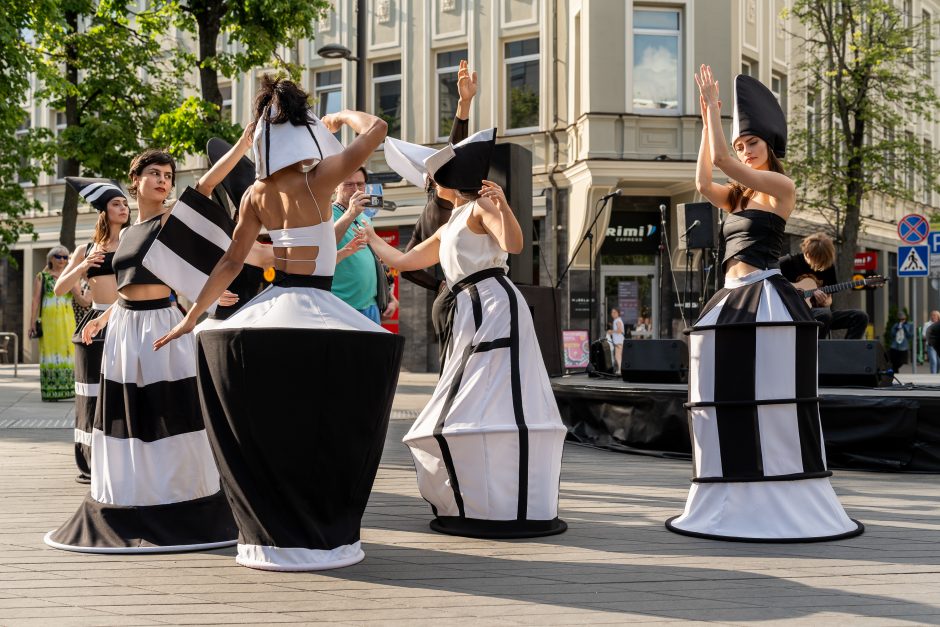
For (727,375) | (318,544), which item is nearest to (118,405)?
(318,544)

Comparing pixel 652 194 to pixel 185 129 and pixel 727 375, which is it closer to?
pixel 185 129

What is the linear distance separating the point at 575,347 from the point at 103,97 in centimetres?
1008

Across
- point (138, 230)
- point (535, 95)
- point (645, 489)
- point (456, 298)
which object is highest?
point (535, 95)

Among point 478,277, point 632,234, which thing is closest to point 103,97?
point 632,234

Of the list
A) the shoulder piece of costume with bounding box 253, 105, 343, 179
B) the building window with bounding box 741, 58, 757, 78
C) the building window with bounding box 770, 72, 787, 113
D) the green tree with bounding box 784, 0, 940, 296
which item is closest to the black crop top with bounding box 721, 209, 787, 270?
the shoulder piece of costume with bounding box 253, 105, 343, 179

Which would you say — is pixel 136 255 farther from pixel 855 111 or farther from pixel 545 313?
pixel 855 111

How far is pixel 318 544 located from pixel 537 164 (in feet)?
65.8

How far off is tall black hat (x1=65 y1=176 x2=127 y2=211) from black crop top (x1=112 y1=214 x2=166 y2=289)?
1157 millimetres

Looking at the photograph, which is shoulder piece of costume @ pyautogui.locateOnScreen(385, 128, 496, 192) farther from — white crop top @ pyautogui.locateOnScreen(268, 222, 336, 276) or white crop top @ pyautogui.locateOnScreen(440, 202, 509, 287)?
white crop top @ pyautogui.locateOnScreen(268, 222, 336, 276)

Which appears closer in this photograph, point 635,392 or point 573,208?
point 635,392

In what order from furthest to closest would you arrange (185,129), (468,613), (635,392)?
1. (185,129)
2. (635,392)
3. (468,613)

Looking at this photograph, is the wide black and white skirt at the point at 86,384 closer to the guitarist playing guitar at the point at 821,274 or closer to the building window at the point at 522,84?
the guitarist playing guitar at the point at 821,274

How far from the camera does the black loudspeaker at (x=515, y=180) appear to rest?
9.30 m

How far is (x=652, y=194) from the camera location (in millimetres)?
23156
